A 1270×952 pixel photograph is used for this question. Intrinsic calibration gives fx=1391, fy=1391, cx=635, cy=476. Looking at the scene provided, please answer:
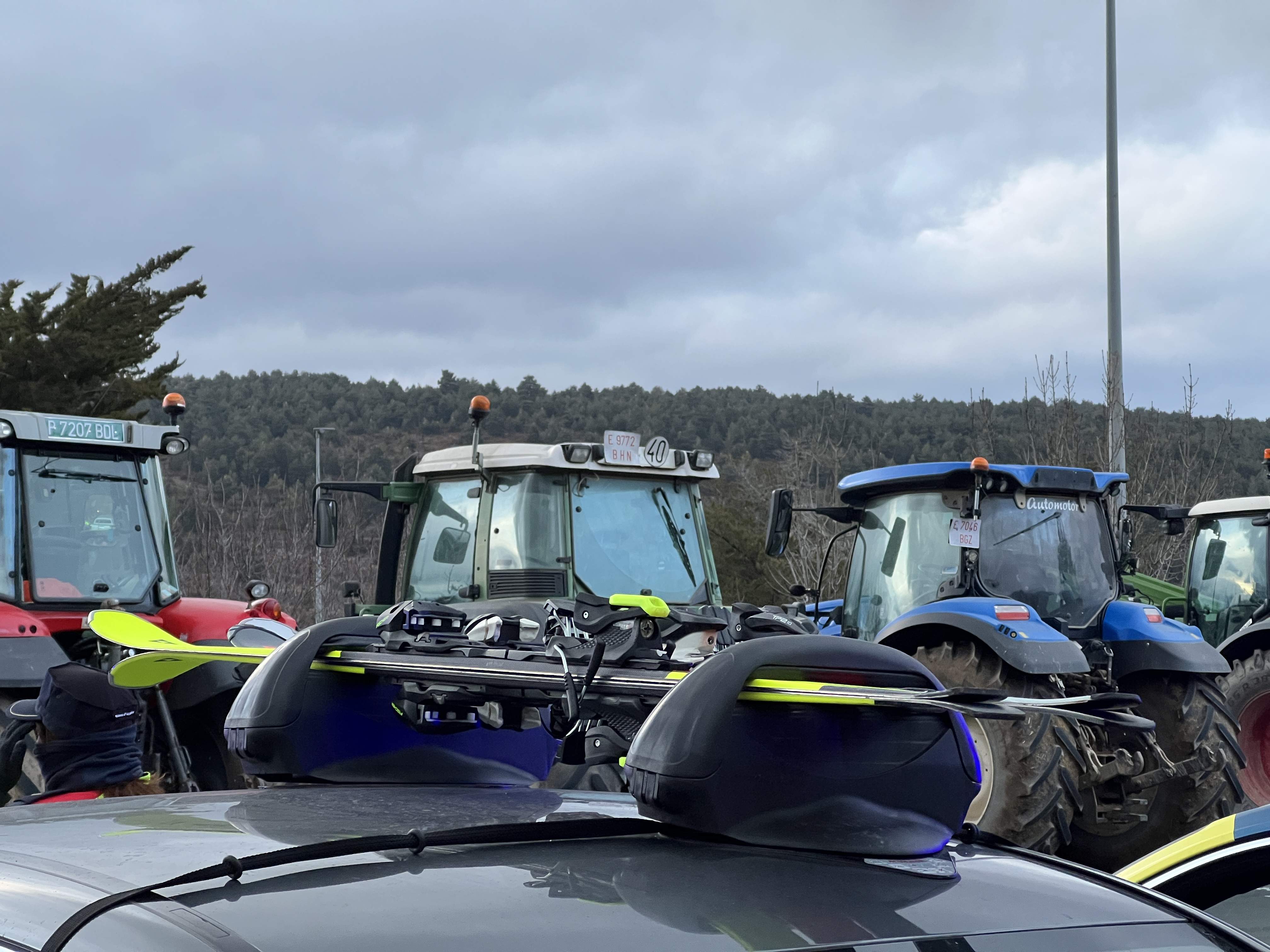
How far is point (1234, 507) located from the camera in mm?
11641

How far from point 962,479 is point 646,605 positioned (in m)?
5.10

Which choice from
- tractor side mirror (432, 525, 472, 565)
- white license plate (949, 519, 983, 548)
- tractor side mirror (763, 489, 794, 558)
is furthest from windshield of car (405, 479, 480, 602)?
white license plate (949, 519, 983, 548)

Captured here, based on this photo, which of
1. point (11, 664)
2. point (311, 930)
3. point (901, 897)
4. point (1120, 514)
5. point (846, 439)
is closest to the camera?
point (311, 930)

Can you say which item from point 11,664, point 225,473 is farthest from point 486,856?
point 225,473

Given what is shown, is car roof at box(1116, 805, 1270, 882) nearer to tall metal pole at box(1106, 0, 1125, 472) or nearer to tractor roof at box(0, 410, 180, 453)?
tractor roof at box(0, 410, 180, 453)

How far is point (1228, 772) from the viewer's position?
7.84m

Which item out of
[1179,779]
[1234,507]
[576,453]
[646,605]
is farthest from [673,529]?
[646,605]

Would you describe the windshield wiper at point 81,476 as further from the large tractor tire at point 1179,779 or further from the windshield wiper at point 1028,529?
the large tractor tire at point 1179,779

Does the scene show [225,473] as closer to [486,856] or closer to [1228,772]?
[1228,772]

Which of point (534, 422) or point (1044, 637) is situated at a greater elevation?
point (534, 422)

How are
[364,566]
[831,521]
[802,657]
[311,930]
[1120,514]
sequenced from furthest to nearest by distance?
1. [364,566]
2. [831,521]
3. [1120,514]
4. [802,657]
5. [311,930]

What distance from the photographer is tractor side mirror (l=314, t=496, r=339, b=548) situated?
27.8 ft

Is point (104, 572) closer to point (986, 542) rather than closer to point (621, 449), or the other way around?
point (621, 449)

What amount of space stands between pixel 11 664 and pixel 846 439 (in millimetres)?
31683
